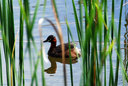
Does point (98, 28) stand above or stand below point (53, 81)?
above

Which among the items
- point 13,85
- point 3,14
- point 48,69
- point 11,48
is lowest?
point 48,69

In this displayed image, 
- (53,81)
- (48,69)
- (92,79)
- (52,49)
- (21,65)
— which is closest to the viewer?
(92,79)

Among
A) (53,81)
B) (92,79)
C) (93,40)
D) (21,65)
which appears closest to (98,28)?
(93,40)

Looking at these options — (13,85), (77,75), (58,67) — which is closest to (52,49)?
(58,67)

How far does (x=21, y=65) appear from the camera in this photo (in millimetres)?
2793

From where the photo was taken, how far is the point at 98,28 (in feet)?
7.58

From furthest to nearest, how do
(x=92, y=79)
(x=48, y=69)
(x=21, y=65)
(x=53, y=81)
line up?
(x=48, y=69) < (x=53, y=81) < (x=21, y=65) < (x=92, y=79)

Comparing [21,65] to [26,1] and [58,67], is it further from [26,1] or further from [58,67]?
[58,67]

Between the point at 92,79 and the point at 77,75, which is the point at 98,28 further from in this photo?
the point at 77,75

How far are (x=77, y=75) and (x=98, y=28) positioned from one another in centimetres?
333

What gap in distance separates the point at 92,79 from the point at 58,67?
12.7 feet

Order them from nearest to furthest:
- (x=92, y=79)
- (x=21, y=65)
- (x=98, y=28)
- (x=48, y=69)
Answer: (x=98, y=28), (x=92, y=79), (x=21, y=65), (x=48, y=69)

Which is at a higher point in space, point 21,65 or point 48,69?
point 21,65

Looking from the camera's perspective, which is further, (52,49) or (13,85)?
(52,49)
